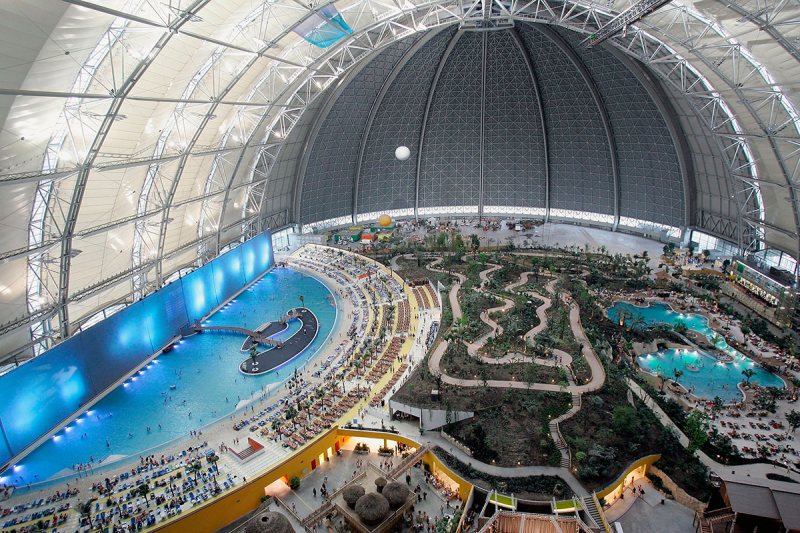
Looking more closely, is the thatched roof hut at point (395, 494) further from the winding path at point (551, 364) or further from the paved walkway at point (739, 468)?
the paved walkway at point (739, 468)

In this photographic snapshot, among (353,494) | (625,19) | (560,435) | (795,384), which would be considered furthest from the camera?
(795,384)

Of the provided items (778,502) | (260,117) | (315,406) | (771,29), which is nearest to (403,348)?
(315,406)

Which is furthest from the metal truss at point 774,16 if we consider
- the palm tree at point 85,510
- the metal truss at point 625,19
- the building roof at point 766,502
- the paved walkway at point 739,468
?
the palm tree at point 85,510

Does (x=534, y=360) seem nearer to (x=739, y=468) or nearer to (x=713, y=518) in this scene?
(x=739, y=468)

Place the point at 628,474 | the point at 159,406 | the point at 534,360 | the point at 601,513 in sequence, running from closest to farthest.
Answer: the point at 601,513, the point at 628,474, the point at 159,406, the point at 534,360

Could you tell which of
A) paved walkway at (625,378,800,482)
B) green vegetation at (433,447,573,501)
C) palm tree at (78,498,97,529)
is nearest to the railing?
green vegetation at (433,447,573,501)

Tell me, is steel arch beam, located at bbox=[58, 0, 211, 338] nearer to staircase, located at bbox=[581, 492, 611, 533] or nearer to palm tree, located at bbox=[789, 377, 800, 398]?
staircase, located at bbox=[581, 492, 611, 533]

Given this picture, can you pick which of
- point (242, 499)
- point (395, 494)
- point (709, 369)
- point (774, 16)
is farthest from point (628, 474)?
point (774, 16)
